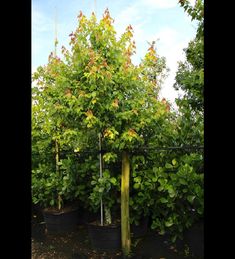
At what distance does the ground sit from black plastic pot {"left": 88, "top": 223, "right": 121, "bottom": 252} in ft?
0.17

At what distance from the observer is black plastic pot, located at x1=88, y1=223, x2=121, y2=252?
109 inches

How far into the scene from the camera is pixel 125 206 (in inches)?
109

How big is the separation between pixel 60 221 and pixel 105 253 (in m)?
0.80

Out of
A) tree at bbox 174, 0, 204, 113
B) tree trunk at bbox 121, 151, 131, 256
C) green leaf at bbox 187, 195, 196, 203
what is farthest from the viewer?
tree trunk at bbox 121, 151, 131, 256

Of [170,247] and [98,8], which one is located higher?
[98,8]

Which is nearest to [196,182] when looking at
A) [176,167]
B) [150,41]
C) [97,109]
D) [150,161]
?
[176,167]

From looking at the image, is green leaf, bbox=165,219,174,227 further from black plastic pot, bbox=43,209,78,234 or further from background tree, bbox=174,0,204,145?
black plastic pot, bbox=43,209,78,234

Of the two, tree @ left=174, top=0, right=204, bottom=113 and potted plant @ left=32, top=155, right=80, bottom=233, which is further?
potted plant @ left=32, top=155, right=80, bottom=233

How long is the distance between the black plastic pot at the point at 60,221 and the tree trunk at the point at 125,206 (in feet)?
2.92

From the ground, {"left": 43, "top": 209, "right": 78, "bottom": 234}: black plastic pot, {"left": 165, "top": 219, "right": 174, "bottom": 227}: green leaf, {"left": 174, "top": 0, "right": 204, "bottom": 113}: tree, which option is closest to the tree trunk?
the ground

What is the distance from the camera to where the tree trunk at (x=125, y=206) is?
2.74m
